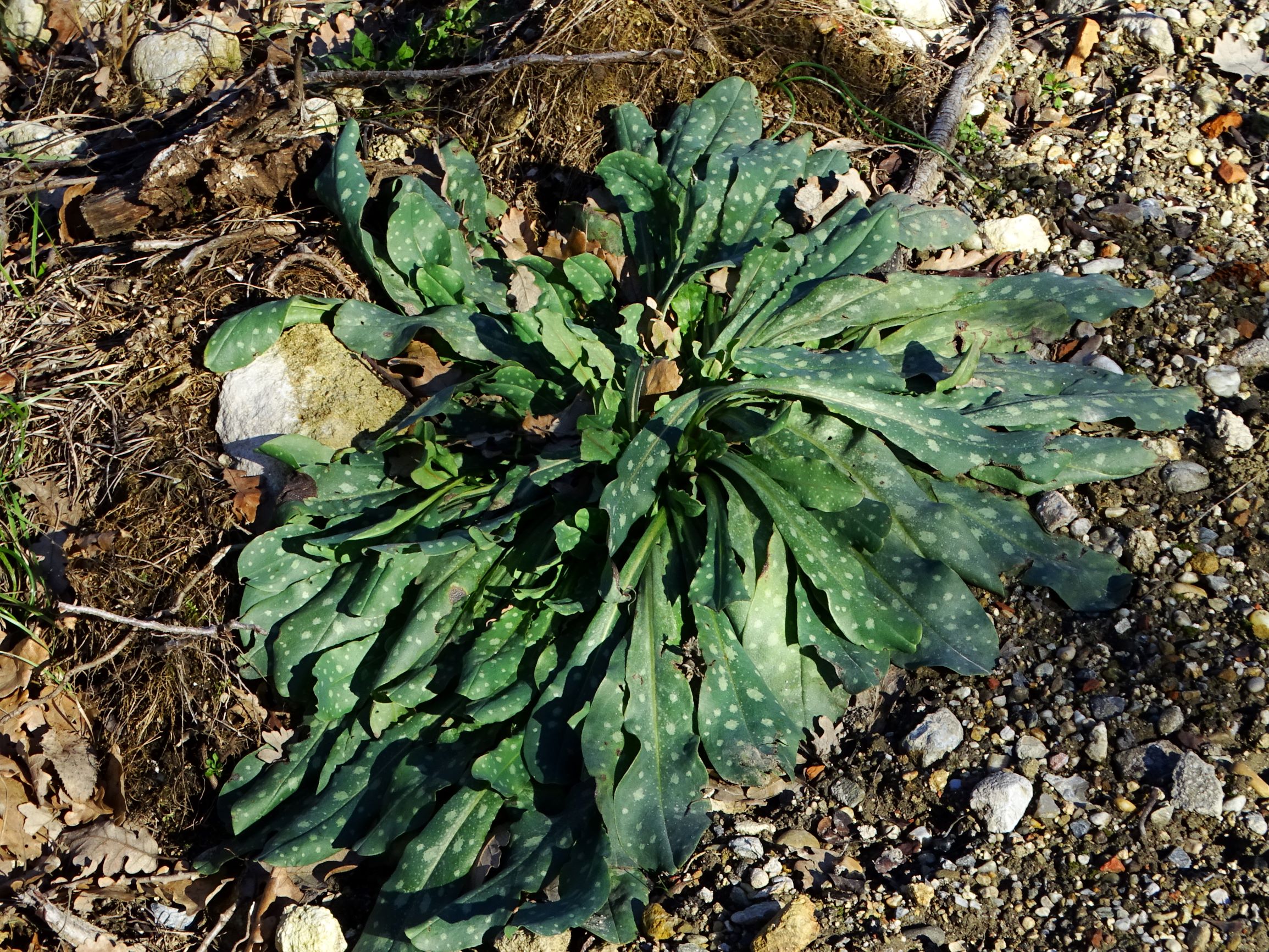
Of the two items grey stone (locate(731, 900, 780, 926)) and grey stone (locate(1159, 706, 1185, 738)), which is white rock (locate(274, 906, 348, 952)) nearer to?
grey stone (locate(731, 900, 780, 926))

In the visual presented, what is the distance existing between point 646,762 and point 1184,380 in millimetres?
2005

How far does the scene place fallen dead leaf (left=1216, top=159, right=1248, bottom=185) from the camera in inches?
143

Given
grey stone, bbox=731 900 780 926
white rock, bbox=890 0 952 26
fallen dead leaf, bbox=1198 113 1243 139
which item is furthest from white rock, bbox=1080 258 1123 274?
grey stone, bbox=731 900 780 926

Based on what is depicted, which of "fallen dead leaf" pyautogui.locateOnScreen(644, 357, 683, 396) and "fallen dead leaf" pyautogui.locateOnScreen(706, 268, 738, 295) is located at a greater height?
"fallen dead leaf" pyautogui.locateOnScreen(706, 268, 738, 295)

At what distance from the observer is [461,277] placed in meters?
3.25

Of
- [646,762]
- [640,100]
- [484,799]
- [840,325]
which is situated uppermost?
[640,100]

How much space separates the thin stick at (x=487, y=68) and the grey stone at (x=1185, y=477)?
220 centimetres

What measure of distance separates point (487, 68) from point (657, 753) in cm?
248

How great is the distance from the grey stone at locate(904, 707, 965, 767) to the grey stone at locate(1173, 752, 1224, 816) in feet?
1.62

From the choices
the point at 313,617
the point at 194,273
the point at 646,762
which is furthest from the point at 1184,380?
the point at 194,273

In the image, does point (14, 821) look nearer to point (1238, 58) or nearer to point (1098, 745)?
point (1098, 745)

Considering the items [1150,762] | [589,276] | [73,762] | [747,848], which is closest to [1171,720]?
[1150,762]

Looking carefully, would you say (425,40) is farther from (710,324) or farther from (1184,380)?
(1184,380)

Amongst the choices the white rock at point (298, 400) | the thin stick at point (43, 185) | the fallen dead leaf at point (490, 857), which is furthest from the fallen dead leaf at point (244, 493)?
the thin stick at point (43, 185)
